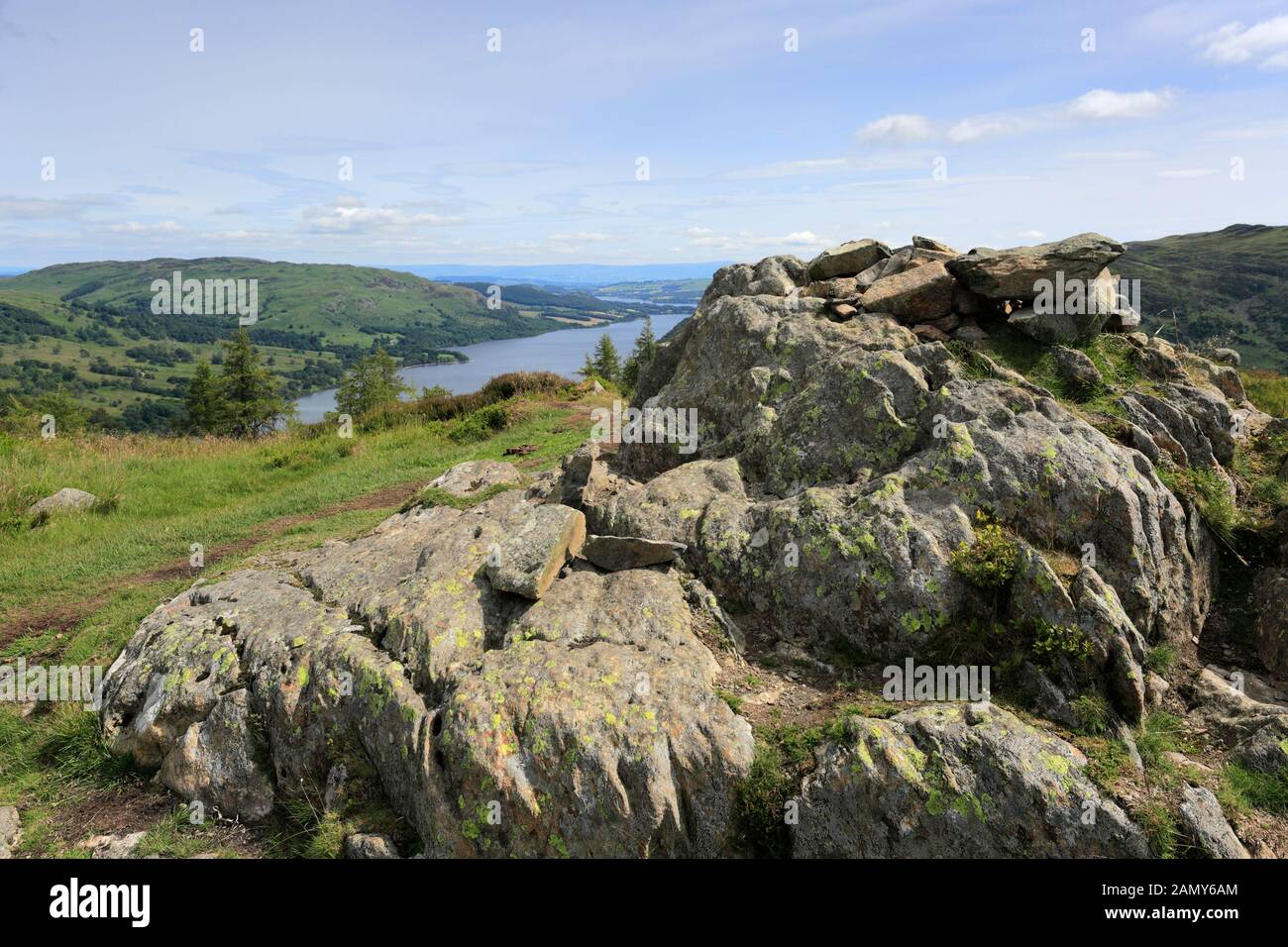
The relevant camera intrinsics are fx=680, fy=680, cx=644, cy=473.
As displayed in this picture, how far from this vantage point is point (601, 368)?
86.2 m

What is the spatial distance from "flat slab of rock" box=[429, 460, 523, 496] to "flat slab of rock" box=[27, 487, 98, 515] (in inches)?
426

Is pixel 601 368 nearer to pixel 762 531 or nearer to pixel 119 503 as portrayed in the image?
pixel 119 503

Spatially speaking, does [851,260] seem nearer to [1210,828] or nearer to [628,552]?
[628,552]

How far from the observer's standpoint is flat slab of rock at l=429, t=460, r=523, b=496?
15296 millimetres

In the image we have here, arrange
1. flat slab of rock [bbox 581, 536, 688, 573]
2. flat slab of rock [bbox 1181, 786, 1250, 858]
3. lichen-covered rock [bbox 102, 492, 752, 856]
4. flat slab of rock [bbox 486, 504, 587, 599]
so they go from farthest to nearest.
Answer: flat slab of rock [bbox 581, 536, 688, 573] → flat slab of rock [bbox 486, 504, 587, 599] → lichen-covered rock [bbox 102, 492, 752, 856] → flat slab of rock [bbox 1181, 786, 1250, 858]

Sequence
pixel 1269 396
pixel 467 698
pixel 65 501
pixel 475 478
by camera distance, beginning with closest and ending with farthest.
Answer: pixel 467 698 < pixel 475 478 < pixel 1269 396 < pixel 65 501

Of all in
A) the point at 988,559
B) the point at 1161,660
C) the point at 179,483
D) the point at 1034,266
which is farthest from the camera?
the point at 179,483

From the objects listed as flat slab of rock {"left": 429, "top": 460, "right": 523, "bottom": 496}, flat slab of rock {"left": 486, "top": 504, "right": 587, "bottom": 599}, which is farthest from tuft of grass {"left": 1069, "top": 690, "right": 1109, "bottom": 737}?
flat slab of rock {"left": 429, "top": 460, "right": 523, "bottom": 496}

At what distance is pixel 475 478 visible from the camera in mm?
15898

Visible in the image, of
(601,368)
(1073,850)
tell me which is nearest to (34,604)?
(1073,850)

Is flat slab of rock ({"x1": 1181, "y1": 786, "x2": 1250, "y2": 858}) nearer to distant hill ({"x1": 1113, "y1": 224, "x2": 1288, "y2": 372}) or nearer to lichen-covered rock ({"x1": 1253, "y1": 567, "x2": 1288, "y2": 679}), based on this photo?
lichen-covered rock ({"x1": 1253, "y1": 567, "x2": 1288, "y2": 679})

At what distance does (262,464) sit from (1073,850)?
24992 millimetres

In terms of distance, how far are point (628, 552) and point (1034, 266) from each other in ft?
28.3

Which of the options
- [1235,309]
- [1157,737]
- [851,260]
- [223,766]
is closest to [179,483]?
[223,766]
